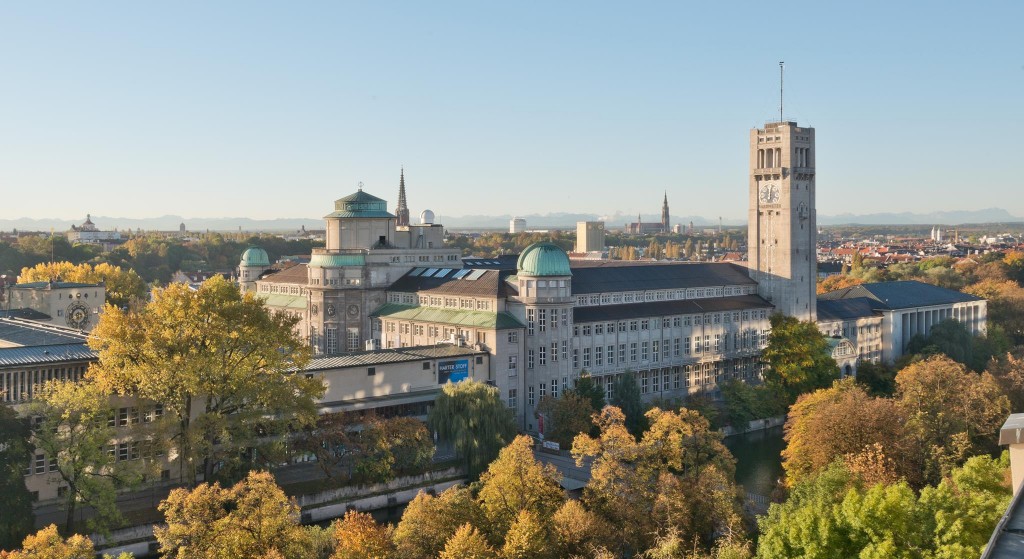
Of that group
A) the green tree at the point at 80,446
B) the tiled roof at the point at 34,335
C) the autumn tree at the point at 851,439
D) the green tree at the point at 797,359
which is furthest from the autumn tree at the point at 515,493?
the green tree at the point at 797,359

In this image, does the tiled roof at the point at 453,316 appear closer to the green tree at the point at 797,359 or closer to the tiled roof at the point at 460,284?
the tiled roof at the point at 460,284

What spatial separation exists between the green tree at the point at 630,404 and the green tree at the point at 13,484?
1554 inches

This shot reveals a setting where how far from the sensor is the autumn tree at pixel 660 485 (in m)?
43.9

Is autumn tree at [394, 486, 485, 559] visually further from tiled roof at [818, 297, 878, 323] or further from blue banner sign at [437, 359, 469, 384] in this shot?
tiled roof at [818, 297, 878, 323]

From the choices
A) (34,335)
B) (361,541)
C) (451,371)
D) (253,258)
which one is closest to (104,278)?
(253,258)

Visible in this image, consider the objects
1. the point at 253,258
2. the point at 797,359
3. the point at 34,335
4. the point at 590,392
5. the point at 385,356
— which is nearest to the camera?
the point at 34,335

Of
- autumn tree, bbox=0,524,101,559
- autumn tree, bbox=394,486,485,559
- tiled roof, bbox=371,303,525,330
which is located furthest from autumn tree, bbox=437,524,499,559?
tiled roof, bbox=371,303,525,330

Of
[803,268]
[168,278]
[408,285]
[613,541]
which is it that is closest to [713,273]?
[803,268]

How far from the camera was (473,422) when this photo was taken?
61844 millimetres

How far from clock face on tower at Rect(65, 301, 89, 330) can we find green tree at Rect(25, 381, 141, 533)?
185 ft

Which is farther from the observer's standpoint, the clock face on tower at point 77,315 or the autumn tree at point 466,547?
the clock face on tower at point 77,315

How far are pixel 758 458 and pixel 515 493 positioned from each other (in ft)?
107

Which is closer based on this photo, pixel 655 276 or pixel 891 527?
pixel 891 527

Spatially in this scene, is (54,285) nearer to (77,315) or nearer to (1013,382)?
(77,315)
